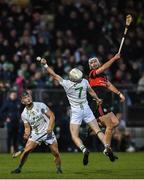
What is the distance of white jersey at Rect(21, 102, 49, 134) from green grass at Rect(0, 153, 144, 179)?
96cm

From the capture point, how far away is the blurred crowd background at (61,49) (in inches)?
1066

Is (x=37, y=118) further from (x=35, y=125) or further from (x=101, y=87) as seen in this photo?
(x=101, y=87)

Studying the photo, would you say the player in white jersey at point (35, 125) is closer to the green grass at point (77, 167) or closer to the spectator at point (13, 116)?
the green grass at point (77, 167)

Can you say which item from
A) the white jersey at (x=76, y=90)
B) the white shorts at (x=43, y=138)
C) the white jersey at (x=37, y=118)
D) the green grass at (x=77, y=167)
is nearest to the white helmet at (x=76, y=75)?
the white jersey at (x=76, y=90)

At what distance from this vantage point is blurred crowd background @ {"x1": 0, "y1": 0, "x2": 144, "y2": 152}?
27078 mm

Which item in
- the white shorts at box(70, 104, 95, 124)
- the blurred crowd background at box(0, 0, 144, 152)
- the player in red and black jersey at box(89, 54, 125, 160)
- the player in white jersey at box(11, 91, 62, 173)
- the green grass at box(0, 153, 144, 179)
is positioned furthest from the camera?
the blurred crowd background at box(0, 0, 144, 152)

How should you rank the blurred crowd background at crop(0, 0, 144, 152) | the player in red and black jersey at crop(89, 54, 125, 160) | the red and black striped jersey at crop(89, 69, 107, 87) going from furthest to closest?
1. the blurred crowd background at crop(0, 0, 144, 152)
2. the red and black striped jersey at crop(89, 69, 107, 87)
3. the player in red and black jersey at crop(89, 54, 125, 160)

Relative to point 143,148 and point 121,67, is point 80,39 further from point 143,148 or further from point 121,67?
point 143,148

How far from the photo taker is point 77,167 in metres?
20.0

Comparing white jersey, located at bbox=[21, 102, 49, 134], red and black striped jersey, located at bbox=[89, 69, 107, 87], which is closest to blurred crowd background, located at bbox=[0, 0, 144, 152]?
red and black striped jersey, located at bbox=[89, 69, 107, 87]

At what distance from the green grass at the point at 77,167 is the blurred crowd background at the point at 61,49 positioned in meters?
2.16

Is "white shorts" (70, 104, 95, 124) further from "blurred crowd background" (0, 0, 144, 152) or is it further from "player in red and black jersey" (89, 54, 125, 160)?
"blurred crowd background" (0, 0, 144, 152)

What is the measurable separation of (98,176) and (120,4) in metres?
17.1

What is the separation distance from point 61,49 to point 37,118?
38.9 ft
